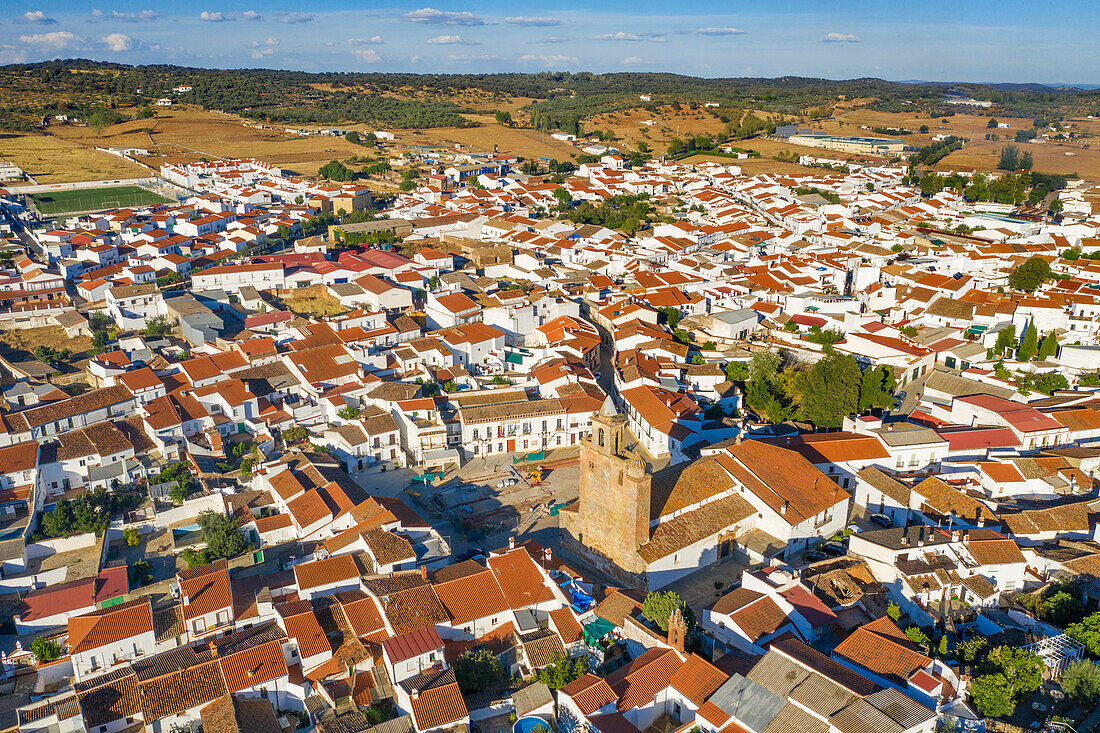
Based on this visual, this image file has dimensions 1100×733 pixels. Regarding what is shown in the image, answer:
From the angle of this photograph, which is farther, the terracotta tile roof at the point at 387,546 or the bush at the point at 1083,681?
the terracotta tile roof at the point at 387,546

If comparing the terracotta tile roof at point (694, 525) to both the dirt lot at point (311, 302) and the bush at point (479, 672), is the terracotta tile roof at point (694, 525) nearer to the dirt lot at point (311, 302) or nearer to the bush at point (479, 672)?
the bush at point (479, 672)

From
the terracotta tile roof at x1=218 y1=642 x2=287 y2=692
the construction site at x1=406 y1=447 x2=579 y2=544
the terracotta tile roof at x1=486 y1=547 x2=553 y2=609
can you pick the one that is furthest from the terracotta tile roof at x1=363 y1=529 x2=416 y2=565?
the terracotta tile roof at x1=218 y1=642 x2=287 y2=692

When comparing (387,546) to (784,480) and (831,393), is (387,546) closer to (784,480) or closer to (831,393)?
(784,480)

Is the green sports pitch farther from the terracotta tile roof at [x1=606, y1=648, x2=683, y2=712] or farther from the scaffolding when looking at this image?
the scaffolding

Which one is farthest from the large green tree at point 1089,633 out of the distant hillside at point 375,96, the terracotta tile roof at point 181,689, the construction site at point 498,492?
the distant hillside at point 375,96

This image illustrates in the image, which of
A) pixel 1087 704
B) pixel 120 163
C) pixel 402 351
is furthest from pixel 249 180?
pixel 1087 704

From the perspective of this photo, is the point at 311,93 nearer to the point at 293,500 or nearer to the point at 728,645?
the point at 293,500
